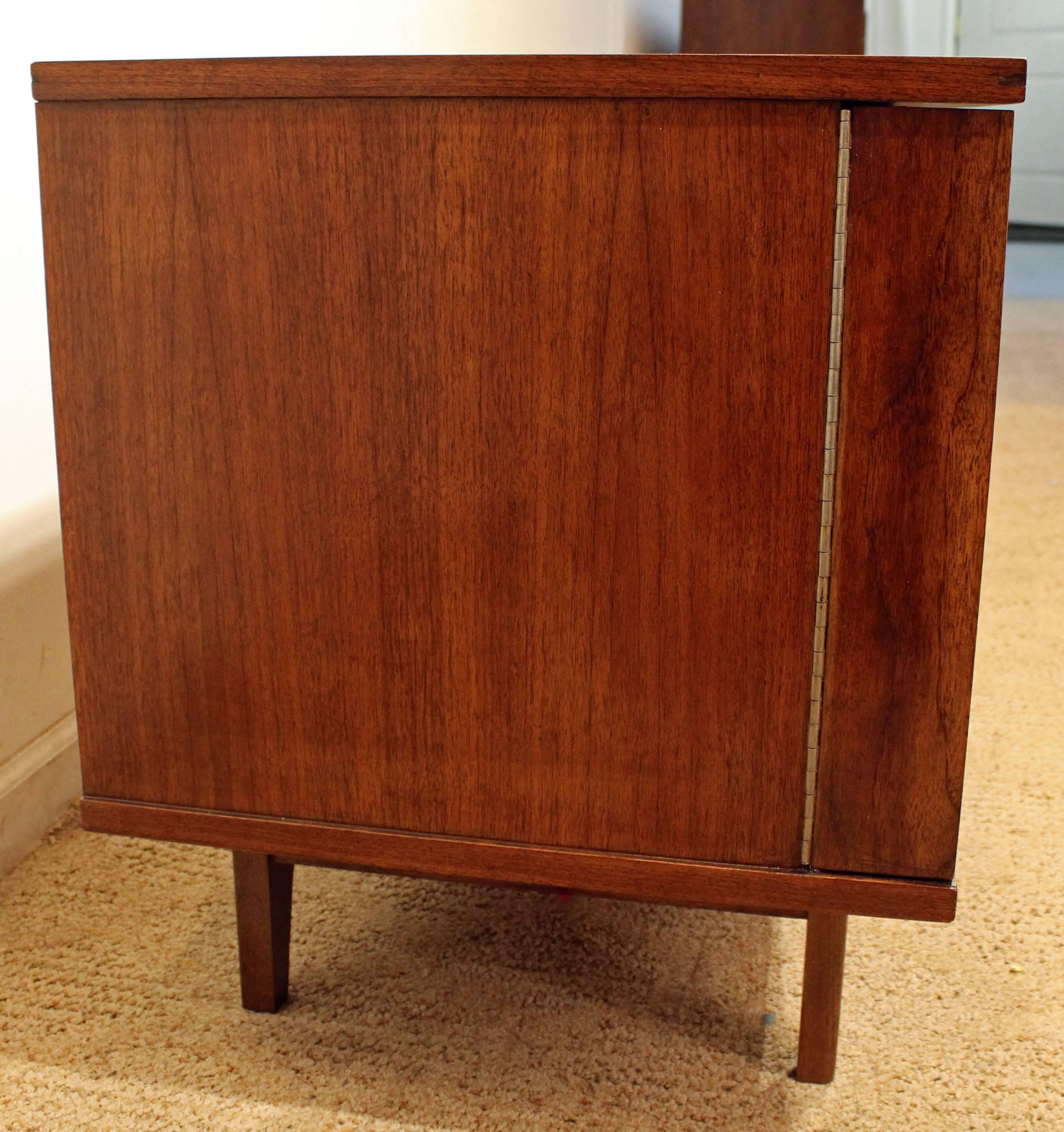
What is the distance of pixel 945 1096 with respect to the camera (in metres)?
0.68

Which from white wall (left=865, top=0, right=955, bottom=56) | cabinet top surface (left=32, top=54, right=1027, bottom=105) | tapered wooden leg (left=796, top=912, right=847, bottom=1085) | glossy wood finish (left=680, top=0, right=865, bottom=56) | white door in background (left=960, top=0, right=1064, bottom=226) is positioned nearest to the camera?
cabinet top surface (left=32, top=54, right=1027, bottom=105)

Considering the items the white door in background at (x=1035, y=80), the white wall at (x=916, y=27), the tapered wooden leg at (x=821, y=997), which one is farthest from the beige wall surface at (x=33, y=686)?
the white door in background at (x=1035, y=80)

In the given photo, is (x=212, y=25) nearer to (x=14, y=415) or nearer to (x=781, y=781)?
(x=14, y=415)

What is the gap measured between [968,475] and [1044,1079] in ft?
1.27

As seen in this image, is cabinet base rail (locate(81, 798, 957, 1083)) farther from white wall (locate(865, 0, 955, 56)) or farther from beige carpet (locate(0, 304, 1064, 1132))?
white wall (locate(865, 0, 955, 56))

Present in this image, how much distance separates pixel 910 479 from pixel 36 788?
717 millimetres

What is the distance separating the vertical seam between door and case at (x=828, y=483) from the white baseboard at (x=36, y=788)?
548 millimetres

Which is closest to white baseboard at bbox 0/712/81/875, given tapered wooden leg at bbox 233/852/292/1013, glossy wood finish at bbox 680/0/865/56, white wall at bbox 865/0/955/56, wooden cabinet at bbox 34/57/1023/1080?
tapered wooden leg at bbox 233/852/292/1013

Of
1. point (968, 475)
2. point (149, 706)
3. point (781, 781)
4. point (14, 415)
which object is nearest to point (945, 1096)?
point (781, 781)

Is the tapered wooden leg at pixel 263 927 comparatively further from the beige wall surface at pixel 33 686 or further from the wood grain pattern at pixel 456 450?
the beige wall surface at pixel 33 686

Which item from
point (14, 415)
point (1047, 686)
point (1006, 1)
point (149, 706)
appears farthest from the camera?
point (1006, 1)

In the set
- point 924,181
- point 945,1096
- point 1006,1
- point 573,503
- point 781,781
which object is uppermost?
point 1006,1

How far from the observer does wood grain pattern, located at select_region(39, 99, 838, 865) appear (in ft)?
1.68

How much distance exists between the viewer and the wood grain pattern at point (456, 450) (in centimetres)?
51
